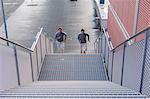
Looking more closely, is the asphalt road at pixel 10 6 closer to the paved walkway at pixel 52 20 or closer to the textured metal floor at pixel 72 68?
the paved walkway at pixel 52 20

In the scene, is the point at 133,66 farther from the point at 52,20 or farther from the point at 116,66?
the point at 52,20

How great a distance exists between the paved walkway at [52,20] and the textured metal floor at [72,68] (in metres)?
5.89

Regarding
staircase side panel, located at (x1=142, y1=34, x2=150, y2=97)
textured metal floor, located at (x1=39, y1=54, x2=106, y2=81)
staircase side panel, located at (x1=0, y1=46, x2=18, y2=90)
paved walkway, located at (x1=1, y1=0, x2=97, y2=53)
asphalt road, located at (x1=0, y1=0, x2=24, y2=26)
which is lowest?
paved walkway, located at (x1=1, y1=0, x2=97, y2=53)

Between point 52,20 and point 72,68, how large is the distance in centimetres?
1338

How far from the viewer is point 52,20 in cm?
2234

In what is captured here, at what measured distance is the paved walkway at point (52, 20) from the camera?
61.3 ft

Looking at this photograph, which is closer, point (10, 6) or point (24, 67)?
point (24, 67)

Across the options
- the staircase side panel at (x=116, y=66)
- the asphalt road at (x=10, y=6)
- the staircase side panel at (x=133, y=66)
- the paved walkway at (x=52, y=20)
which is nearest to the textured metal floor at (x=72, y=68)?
the staircase side panel at (x=116, y=66)

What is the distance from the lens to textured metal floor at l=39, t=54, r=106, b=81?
8836mm

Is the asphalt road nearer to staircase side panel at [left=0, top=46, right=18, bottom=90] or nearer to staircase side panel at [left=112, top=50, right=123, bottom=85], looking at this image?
staircase side panel at [left=112, top=50, right=123, bottom=85]

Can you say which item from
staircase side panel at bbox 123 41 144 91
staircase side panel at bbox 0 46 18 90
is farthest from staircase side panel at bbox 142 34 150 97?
staircase side panel at bbox 0 46 18 90

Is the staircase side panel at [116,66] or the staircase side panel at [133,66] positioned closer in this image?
the staircase side panel at [133,66]

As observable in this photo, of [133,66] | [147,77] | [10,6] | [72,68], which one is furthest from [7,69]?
[10,6]

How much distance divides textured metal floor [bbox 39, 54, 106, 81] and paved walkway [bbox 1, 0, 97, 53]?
19.3 feet
